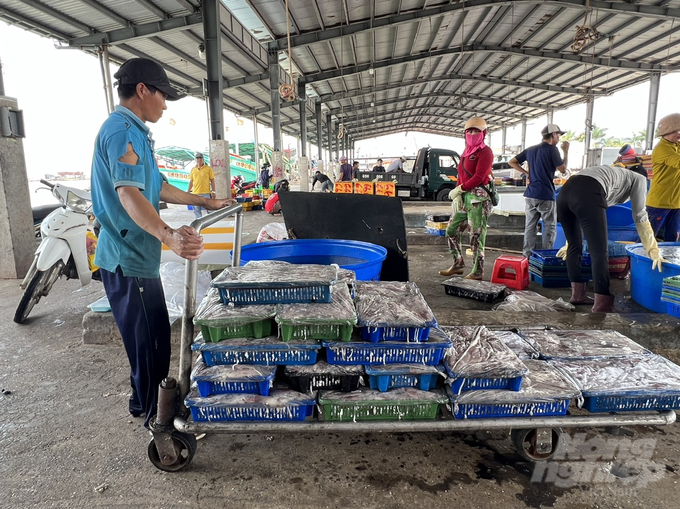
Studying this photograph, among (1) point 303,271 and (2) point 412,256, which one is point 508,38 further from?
(1) point 303,271

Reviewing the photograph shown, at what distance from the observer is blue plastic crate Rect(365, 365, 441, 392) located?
5.70 ft

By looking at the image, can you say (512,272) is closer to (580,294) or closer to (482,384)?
(580,294)

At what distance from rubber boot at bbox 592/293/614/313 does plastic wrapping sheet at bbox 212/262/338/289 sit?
2600 mm

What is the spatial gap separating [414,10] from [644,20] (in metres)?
8.06

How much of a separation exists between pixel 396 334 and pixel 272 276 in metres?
0.65

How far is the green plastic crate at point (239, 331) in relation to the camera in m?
1.74

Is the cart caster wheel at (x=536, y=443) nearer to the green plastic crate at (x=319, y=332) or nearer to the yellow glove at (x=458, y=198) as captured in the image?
the green plastic crate at (x=319, y=332)

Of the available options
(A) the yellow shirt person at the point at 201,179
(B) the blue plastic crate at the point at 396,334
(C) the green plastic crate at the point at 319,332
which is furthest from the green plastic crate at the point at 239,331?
(A) the yellow shirt person at the point at 201,179

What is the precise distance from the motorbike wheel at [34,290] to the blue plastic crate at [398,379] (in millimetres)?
3501

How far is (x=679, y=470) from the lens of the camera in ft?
5.92

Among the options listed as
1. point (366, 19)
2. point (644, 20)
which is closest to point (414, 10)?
point (366, 19)

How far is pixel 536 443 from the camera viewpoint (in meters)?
1.79

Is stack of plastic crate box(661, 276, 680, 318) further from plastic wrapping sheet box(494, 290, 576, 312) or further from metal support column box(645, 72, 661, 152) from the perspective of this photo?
metal support column box(645, 72, 661, 152)

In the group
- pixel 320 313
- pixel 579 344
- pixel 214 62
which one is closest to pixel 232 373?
pixel 320 313
